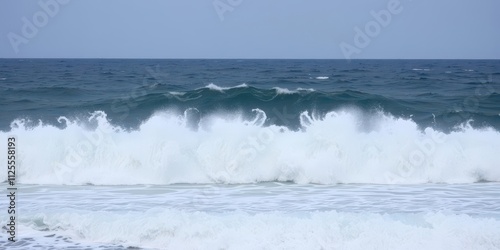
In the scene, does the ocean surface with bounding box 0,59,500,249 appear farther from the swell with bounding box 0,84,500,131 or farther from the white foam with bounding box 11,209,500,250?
the swell with bounding box 0,84,500,131

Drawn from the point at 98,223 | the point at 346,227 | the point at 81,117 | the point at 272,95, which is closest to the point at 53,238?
the point at 98,223

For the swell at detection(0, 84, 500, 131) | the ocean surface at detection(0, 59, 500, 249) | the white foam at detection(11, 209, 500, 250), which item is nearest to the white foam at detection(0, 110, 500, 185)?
the ocean surface at detection(0, 59, 500, 249)

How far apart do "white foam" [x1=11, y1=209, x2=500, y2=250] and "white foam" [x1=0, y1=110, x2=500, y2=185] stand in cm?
309

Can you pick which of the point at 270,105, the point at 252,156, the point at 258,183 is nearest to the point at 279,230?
the point at 258,183

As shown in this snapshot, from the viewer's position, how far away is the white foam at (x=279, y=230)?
6.86m

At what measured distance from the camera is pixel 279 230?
280 inches

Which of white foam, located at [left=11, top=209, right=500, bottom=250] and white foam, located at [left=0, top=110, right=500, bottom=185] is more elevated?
white foam, located at [left=0, top=110, right=500, bottom=185]

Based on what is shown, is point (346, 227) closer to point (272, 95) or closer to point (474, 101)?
point (272, 95)

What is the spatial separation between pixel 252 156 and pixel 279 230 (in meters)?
4.43

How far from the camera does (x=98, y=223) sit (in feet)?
24.9

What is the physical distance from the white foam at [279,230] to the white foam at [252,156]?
10.1 ft

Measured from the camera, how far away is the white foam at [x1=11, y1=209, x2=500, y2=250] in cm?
686

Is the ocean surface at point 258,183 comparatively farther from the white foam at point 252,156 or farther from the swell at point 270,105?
the swell at point 270,105

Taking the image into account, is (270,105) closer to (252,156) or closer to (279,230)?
(252,156)
